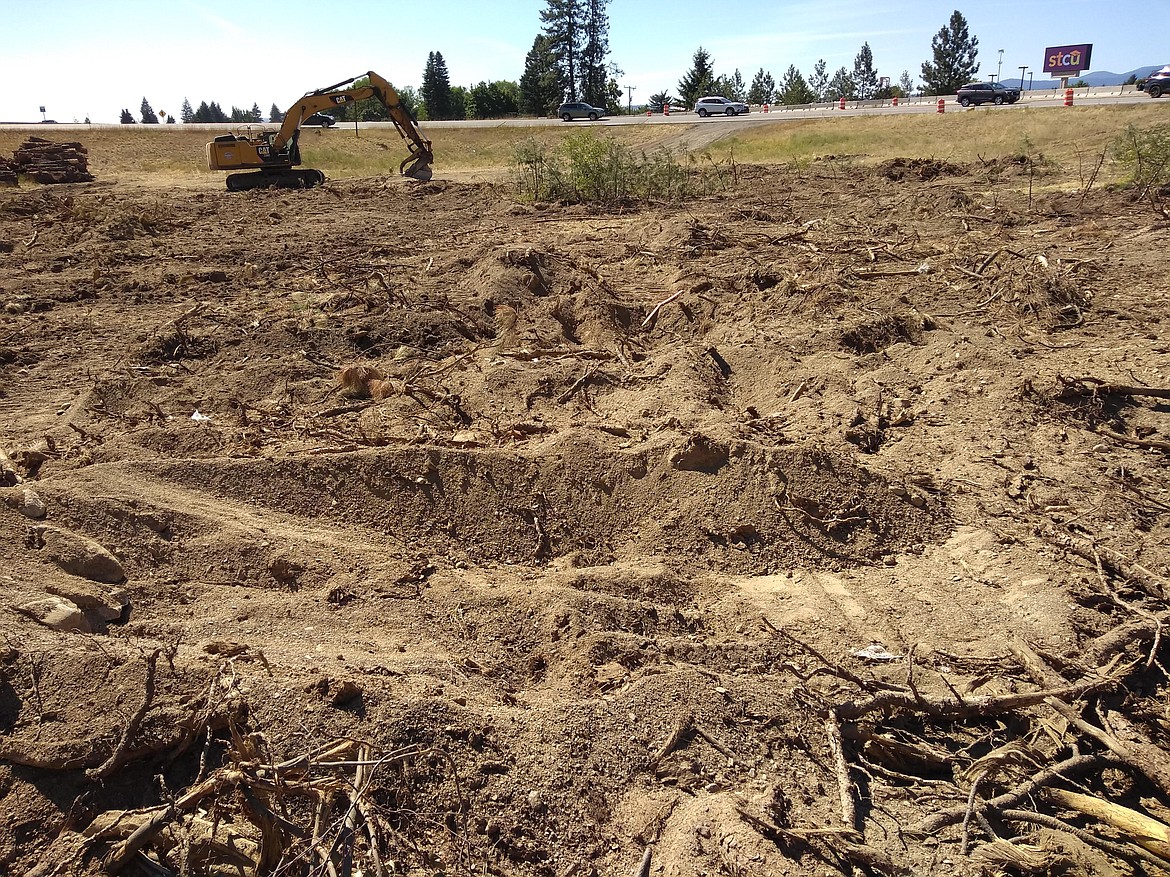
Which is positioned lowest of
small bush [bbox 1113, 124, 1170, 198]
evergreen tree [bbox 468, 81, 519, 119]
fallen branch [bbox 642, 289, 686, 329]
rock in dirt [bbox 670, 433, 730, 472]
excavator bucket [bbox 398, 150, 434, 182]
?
rock in dirt [bbox 670, 433, 730, 472]

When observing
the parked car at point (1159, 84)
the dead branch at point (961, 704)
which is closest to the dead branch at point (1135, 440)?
the dead branch at point (961, 704)

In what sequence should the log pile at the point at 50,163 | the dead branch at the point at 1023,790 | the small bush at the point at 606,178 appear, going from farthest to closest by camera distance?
the log pile at the point at 50,163, the small bush at the point at 606,178, the dead branch at the point at 1023,790

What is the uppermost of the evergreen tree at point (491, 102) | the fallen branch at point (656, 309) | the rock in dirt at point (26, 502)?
the evergreen tree at point (491, 102)

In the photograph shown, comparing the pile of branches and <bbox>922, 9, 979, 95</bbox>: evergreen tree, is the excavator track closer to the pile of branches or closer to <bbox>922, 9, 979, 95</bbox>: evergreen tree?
the pile of branches

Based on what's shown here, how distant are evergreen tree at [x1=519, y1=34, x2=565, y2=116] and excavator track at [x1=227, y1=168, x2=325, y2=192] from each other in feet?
121

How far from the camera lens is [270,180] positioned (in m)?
18.7

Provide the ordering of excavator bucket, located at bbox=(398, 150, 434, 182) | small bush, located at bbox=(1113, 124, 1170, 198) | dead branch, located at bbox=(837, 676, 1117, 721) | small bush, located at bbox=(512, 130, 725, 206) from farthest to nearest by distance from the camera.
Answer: excavator bucket, located at bbox=(398, 150, 434, 182) → small bush, located at bbox=(512, 130, 725, 206) → small bush, located at bbox=(1113, 124, 1170, 198) → dead branch, located at bbox=(837, 676, 1117, 721)

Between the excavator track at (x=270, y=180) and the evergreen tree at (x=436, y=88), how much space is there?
3980 centimetres

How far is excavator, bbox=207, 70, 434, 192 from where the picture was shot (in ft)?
58.1

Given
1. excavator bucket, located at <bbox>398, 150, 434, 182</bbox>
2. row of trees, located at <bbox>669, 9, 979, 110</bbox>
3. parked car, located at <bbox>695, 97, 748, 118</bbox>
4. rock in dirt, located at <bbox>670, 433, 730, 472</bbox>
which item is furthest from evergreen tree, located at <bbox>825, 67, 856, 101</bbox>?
rock in dirt, located at <bbox>670, 433, 730, 472</bbox>

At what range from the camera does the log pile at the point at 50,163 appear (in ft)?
70.8

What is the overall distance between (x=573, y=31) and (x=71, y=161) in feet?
151

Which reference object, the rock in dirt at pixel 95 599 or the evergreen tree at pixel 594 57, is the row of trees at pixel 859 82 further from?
the rock in dirt at pixel 95 599

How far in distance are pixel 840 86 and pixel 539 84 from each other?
1155 inches
